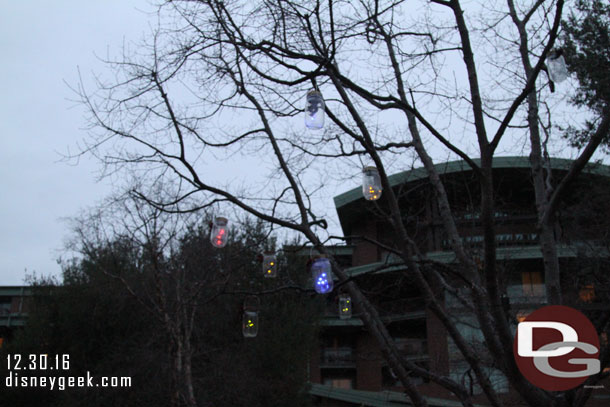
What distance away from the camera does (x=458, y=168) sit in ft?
51.9

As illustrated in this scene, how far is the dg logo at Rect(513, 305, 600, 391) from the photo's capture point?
439cm

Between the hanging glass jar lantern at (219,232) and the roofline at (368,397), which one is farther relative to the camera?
the roofline at (368,397)

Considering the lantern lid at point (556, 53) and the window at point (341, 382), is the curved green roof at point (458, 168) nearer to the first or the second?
the lantern lid at point (556, 53)

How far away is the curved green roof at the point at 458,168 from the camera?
9.83m

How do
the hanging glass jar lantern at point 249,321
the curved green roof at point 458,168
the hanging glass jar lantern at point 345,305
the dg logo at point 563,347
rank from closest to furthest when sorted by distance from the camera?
1. the dg logo at point 563,347
2. the hanging glass jar lantern at point 249,321
3. the hanging glass jar lantern at point 345,305
4. the curved green roof at point 458,168

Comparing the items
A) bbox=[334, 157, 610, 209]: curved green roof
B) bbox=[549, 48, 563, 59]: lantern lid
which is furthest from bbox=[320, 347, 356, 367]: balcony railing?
bbox=[549, 48, 563, 59]: lantern lid

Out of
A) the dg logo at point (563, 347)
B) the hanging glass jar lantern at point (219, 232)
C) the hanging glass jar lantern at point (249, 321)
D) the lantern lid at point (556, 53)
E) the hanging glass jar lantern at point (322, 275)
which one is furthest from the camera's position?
the hanging glass jar lantern at point (249, 321)

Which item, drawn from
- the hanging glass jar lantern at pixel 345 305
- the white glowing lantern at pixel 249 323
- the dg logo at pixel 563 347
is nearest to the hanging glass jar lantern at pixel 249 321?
the white glowing lantern at pixel 249 323

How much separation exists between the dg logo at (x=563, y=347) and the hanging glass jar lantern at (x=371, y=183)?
8.15ft

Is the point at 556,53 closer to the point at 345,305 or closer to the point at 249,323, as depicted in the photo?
the point at 345,305

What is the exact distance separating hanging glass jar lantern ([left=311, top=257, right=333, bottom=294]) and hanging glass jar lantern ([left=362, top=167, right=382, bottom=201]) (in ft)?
3.29

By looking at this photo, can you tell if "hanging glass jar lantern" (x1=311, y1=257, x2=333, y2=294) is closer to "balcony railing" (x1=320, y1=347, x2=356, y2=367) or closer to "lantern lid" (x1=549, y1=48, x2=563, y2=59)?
"lantern lid" (x1=549, y1=48, x2=563, y2=59)

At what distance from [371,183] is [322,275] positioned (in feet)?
4.26

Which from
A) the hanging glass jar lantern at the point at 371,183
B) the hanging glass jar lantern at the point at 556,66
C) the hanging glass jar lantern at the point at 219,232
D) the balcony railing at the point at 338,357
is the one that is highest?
the hanging glass jar lantern at the point at 556,66
